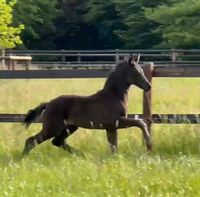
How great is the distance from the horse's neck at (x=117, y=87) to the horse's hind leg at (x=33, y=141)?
1007 mm

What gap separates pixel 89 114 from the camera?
9578mm

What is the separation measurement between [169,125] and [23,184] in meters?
3.82

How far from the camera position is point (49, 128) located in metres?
9.55

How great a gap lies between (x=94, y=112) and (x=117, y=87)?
17.8 inches

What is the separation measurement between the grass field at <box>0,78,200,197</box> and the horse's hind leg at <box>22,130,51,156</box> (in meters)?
0.12

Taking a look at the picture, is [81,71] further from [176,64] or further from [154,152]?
[176,64]

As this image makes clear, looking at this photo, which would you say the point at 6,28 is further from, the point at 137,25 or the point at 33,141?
the point at 137,25

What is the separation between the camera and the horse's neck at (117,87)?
31.7ft

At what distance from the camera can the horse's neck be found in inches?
380

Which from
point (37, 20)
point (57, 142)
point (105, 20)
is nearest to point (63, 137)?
point (57, 142)

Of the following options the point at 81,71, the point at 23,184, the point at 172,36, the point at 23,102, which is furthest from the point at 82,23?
the point at 23,184

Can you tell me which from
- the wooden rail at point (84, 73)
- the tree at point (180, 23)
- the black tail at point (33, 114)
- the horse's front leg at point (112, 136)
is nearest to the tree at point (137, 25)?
the tree at point (180, 23)

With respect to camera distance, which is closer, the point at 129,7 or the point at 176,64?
the point at 176,64

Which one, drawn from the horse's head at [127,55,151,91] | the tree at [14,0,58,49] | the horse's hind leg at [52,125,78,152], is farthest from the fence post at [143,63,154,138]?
the tree at [14,0,58,49]
